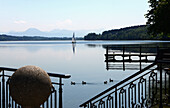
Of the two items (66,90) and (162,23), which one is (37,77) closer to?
(66,90)

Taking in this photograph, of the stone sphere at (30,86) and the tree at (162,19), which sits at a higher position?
the tree at (162,19)

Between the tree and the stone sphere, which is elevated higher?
the tree

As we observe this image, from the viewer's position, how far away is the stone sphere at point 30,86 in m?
4.83

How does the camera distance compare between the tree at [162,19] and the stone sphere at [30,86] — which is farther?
the tree at [162,19]

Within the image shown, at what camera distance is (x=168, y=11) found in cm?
3225

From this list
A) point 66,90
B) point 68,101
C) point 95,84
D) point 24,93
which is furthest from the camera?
point 95,84

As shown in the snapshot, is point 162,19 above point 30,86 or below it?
above

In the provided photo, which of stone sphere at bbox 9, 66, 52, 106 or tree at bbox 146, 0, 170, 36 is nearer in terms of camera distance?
stone sphere at bbox 9, 66, 52, 106

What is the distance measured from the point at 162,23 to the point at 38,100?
30.1m

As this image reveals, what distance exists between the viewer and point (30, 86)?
482cm

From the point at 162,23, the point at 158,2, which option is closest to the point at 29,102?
the point at 162,23

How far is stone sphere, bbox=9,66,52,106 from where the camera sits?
15.8 feet

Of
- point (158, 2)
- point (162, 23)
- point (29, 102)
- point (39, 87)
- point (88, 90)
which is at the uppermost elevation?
point (158, 2)

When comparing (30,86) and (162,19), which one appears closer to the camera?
(30,86)
